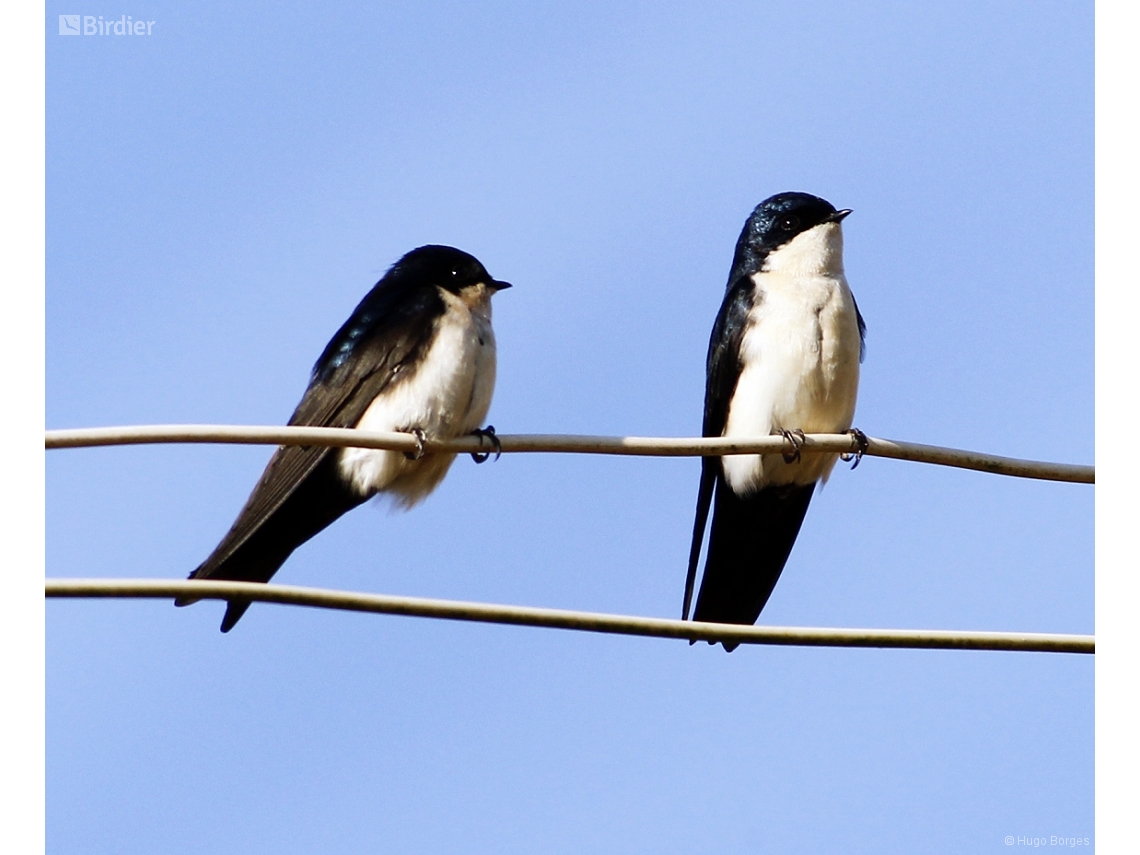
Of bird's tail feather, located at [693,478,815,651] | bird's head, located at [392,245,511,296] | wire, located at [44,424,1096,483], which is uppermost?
bird's head, located at [392,245,511,296]

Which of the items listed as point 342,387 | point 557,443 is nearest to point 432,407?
point 342,387

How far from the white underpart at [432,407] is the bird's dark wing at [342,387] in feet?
0.23

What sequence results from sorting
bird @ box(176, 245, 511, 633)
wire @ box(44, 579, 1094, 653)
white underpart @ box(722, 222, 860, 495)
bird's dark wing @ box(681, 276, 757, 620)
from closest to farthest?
1. wire @ box(44, 579, 1094, 653)
2. bird @ box(176, 245, 511, 633)
3. white underpart @ box(722, 222, 860, 495)
4. bird's dark wing @ box(681, 276, 757, 620)

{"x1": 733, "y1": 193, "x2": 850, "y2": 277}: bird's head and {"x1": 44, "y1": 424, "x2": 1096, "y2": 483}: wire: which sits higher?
{"x1": 733, "y1": 193, "x2": 850, "y2": 277}: bird's head

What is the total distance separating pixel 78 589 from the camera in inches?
117

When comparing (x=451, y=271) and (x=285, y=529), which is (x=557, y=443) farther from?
(x=451, y=271)

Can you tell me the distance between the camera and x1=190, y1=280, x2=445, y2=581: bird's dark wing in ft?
19.1

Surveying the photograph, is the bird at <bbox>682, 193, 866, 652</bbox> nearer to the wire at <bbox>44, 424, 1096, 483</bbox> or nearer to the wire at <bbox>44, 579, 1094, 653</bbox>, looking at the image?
the wire at <bbox>44, 424, 1096, 483</bbox>

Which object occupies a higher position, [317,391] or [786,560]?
[317,391]

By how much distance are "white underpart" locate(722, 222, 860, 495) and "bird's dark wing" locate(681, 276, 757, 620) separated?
0.05 m

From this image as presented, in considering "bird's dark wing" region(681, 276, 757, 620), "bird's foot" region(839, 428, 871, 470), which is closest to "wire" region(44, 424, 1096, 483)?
"bird's foot" region(839, 428, 871, 470)
